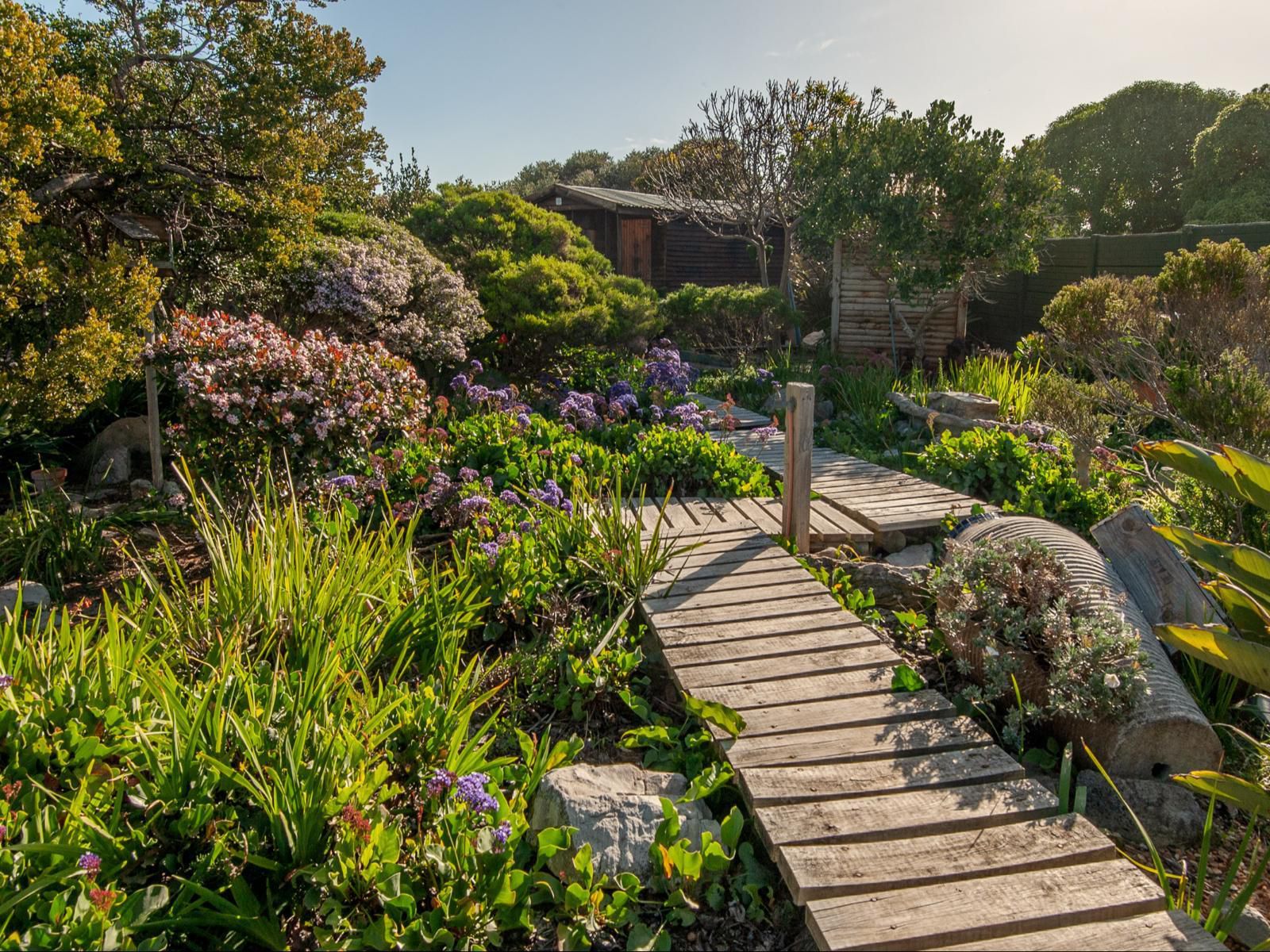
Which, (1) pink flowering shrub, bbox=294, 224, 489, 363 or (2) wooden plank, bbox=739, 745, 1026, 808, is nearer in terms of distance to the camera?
(2) wooden plank, bbox=739, 745, 1026, 808

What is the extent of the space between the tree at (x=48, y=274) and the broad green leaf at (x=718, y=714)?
4.05 m

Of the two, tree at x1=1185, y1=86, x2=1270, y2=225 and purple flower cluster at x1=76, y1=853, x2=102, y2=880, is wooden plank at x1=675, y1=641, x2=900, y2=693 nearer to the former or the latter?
purple flower cluster at x1=76, y1=853, x2=102, y2=880

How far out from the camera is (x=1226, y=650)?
7.13 feet

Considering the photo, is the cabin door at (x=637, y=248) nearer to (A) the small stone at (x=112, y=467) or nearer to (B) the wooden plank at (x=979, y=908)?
(A) the small stone at (x=112, y=467)

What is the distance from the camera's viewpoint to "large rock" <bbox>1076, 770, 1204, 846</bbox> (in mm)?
2818

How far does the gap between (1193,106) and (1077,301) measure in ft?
81.4

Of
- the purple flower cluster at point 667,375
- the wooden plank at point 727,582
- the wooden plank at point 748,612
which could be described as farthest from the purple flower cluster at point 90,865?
the purple flower cluster at point 667,375

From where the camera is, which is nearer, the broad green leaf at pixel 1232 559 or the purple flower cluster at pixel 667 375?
the broad green leaf at pixel 1232 559

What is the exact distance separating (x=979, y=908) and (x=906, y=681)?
1.14m

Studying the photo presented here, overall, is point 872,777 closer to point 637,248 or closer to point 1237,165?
point 637,248

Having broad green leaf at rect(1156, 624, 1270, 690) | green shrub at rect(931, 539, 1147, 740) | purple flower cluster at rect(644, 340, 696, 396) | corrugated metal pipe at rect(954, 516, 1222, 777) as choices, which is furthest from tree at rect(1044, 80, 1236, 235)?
broad green leaf at rect(1156, 624, 1270, 690)

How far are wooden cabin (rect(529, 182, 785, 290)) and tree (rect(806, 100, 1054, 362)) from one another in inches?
366

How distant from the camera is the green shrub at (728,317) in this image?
12.4 m

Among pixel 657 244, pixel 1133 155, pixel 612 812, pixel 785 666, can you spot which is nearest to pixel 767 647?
pixel 785 666
